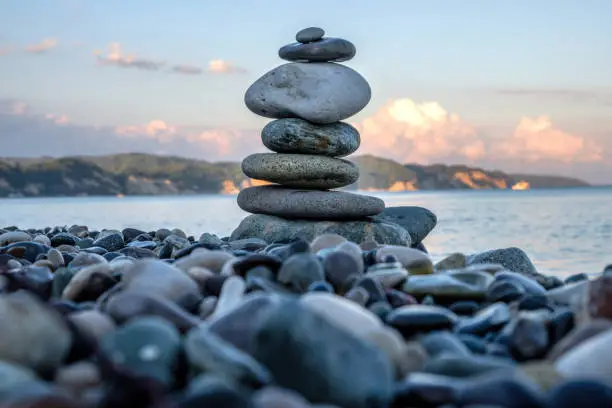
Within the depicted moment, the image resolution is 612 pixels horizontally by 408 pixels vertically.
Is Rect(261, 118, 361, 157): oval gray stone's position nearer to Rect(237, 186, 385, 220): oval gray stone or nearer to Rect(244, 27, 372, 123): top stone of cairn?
Rect(244, 27, 372, 123): top stone of cairn

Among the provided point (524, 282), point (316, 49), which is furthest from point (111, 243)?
point (524, 282)

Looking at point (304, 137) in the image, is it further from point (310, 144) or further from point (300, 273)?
point (300, 273)

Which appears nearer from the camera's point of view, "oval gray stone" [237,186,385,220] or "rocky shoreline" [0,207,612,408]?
"rocky shoreline" [0,207,612,408]

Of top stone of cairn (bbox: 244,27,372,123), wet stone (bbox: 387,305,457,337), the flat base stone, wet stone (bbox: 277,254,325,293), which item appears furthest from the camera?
top stone of cairn (bbox: 244,27,372,123)

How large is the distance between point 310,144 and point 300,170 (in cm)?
33

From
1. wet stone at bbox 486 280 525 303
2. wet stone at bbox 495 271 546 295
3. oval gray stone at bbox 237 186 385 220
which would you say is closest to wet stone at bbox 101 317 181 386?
wet stone at bbox 486 280 525 303

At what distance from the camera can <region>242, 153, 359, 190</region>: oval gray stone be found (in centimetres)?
834

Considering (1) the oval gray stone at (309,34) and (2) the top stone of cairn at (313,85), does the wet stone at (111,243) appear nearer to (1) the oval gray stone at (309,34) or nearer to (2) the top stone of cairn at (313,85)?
(2) the top stone of cairn at (313,85)

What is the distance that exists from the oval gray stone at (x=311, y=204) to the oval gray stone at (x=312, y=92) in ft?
2.96

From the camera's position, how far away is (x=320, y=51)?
27.7ft

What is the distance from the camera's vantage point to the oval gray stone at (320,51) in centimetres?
843

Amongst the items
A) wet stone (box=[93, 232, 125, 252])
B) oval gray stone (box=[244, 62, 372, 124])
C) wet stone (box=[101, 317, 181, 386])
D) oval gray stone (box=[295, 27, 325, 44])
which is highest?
oval gray stone (box=[295, 27, 325, 44])

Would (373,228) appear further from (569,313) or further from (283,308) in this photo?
(283,308)

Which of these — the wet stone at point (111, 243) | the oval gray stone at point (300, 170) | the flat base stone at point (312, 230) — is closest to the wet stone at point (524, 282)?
the flat base stone at point (312, 230)
